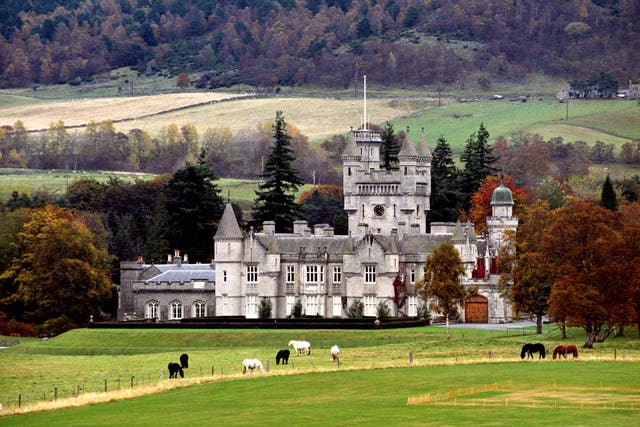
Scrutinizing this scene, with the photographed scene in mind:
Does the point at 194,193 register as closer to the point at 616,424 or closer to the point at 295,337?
the point at 295,337

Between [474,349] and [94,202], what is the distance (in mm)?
83040

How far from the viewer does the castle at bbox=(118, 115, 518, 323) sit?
393 ft

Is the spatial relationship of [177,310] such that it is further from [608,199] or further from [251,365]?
[251,365]

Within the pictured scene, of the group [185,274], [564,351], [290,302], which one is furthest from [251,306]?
[564,351]

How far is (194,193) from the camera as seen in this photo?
146m

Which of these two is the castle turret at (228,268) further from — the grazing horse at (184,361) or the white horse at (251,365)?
the white horse at (251,365)

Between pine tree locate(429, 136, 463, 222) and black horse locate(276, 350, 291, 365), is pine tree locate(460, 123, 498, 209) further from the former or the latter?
black horse locate(276, 350, 291, 365)

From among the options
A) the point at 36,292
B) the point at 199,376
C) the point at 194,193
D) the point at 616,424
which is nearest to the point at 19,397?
the point at 199,376

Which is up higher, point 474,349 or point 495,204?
point 495,204

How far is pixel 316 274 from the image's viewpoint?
123125mm

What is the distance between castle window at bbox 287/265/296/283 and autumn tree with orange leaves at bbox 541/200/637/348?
90.9 ft

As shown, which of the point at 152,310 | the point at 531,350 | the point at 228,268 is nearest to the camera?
the point at 531,350

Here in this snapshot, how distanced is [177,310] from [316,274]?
10.3 m

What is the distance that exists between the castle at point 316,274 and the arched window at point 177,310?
69 mm
